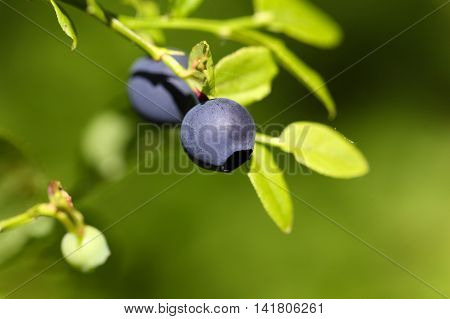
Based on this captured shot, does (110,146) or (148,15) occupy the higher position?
(148,15)

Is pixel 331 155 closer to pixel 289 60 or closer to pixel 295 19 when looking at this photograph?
pixel 289 60

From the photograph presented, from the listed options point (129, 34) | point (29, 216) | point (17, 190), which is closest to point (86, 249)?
point (29, 216)

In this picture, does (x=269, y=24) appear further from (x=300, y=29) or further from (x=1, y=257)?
(x=1, y=257)

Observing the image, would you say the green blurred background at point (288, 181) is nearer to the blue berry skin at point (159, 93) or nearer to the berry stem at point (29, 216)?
the blue berry skin at point (159, 93)

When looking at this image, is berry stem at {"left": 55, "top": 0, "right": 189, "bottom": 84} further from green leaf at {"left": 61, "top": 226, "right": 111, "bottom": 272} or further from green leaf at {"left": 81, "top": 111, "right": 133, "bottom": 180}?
green leaf at {"left": 81, "top": 111, "right": 133, "bottom": 180}
